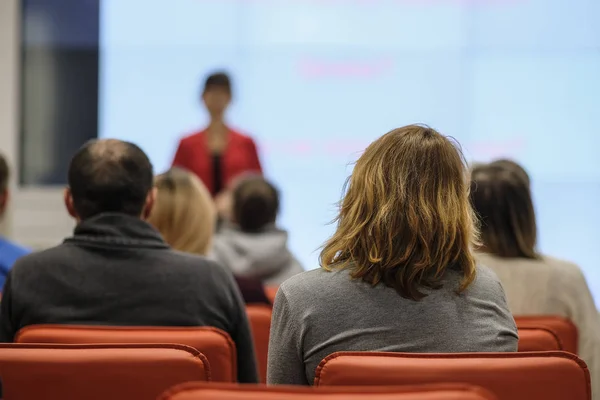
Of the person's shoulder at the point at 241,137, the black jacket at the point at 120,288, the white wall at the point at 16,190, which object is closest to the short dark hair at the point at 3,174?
the black jacket at the point at 120,288

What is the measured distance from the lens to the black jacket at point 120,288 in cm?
207

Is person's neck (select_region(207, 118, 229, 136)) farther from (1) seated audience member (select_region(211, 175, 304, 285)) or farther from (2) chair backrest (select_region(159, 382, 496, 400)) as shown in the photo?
(2) chair backrest (select_region(159, 382, 496, 400))

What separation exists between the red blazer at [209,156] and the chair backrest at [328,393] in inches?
189

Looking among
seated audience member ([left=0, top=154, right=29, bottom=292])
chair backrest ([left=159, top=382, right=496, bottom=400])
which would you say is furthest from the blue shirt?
chair backrest ([left=159, top=382, right=496, bottom=400])

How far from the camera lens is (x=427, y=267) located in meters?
1.66

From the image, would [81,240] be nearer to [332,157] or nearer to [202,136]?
[202,136]

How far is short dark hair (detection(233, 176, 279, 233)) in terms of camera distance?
363 centimetres

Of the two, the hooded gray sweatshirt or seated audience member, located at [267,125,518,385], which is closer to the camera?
seated audience member, located at [267,125,518,385]

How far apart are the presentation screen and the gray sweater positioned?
5129mm

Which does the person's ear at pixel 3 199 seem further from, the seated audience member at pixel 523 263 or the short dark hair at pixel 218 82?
the short dark hair at pixel 218 82

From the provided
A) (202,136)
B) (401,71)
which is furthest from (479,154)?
(202,136)

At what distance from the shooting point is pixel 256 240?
3572 mm

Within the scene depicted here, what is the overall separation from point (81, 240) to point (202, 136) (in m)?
3.82

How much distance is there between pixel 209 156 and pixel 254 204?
237cm
